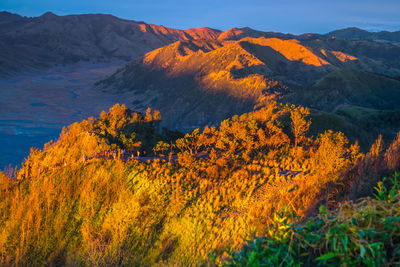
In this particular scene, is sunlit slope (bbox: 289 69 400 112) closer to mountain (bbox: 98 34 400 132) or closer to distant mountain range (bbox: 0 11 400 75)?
mountain (bbox: 98 34 400 132)

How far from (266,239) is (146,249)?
3108mm

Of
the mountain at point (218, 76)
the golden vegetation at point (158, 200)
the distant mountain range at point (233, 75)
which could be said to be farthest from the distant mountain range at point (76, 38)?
the golden vegetation at point (158, 200)

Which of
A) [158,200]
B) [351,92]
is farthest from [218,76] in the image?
[158,200]

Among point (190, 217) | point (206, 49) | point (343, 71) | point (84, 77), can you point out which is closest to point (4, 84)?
point (84, 77)

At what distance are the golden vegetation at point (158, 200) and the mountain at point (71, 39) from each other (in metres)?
74.5

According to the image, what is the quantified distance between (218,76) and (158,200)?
127 feet

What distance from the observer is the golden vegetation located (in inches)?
181

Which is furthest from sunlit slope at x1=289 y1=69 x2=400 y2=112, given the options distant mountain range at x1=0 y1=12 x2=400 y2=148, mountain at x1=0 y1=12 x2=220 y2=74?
mountain at x1=0 y1=12 x2=220 y2=74

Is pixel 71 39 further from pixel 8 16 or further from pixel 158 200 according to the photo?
pixel 158 200

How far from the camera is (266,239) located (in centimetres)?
229

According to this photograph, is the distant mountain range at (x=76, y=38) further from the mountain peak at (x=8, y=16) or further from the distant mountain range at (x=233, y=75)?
the distant mountain range at (x=233, y=75)

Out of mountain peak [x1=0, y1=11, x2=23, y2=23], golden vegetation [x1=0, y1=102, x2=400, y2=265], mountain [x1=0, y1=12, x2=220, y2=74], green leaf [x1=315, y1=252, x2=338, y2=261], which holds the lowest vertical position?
golden vegetation [x1=0, y1=102, x2=400, y2=265]

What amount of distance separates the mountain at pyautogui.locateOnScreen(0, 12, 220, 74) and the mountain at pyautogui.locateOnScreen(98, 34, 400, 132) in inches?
1436

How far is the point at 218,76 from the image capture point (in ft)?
141
